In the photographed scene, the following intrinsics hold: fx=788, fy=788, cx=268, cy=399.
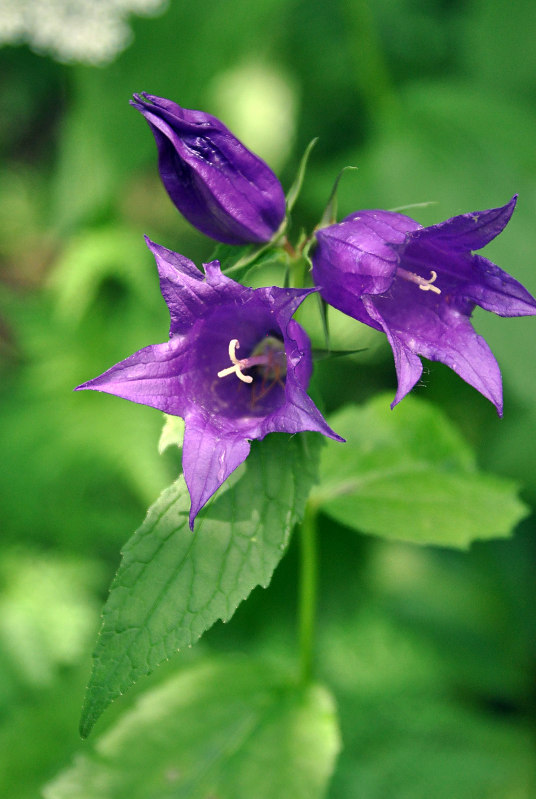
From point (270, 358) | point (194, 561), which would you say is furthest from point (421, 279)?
point (194, 561)

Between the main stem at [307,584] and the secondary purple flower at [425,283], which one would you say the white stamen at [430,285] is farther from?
the main stem at [307,584]

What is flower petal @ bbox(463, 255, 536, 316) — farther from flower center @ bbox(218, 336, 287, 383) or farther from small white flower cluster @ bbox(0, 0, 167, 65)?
small white flower cluster @ bbox(0, 0, 167, 65)

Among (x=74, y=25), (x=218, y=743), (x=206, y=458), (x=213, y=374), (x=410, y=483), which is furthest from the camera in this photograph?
(x=74, y=25)

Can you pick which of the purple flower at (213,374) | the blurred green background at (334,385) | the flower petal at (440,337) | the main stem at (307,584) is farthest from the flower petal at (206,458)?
the blurred green background at (334,385)

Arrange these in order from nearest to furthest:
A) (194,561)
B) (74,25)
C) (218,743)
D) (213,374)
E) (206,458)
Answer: (206,458) < (194,561) < (213,374) < (218,743) < (74,25)

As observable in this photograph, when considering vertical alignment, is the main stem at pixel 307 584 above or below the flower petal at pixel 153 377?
below

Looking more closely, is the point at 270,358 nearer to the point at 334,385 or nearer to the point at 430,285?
the point at 430,285

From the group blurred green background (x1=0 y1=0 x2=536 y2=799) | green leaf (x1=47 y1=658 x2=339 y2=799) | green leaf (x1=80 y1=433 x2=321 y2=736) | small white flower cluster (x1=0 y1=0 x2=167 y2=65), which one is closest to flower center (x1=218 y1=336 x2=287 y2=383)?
green leaf (x1=80 y1=433 x2=321 y2=736)
